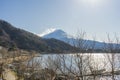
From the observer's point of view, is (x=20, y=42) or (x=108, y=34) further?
(x=20, y=42)

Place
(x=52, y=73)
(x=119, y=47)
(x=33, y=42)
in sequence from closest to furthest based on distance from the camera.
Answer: (x=119, y=47)
(x=52, y=73)
(x=33, y=42)

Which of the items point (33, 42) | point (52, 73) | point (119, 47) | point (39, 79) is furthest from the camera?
point (33, 42)

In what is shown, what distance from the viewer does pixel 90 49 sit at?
55.2 feet

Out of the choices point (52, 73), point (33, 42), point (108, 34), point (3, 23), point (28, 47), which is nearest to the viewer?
point (108, 34)

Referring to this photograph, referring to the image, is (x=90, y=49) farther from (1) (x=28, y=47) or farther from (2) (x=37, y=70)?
(1) (x=28, y=47)

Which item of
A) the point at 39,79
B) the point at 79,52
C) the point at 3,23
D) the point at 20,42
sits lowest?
the point at 39,79

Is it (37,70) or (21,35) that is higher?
(21,35)

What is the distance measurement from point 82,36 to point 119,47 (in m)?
3.43

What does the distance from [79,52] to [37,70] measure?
14.7 meters

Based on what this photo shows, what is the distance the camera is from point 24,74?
95.9 feet

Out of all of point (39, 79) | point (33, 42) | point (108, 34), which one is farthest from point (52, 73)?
point (33, 42)

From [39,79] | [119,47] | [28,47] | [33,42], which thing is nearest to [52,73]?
[39,79]

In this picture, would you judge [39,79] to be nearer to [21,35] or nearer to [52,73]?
[52,73]

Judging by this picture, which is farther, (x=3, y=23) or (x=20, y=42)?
(x=3, y=23)
